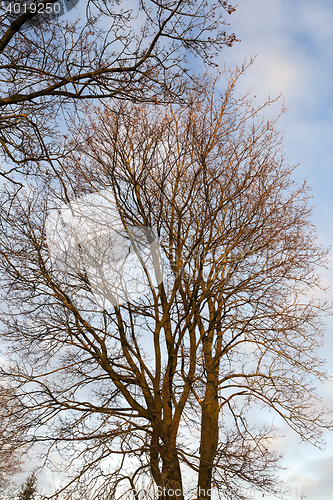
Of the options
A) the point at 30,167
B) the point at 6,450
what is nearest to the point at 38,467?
the point at 6,450

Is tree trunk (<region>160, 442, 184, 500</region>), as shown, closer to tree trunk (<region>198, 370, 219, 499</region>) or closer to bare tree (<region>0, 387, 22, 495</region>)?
tree trunk (<region>198, 370, 219, 499</region>)

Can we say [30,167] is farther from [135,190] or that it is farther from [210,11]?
[210,11]

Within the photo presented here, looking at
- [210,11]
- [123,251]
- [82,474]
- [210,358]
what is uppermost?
[210,11]

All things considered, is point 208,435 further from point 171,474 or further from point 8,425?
point 8,425

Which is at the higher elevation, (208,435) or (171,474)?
(208,435)

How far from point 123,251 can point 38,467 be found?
147 inches

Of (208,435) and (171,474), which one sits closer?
(171,474)

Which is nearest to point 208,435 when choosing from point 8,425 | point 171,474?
point 171,474

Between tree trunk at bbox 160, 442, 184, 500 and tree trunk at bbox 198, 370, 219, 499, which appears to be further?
tree trunk at bbox 198, 370, 219, 499

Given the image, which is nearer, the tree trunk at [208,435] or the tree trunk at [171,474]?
the tree trunk at [171,474]

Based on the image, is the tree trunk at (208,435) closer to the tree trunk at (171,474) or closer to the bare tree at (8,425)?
the tree trunk at (171,474)

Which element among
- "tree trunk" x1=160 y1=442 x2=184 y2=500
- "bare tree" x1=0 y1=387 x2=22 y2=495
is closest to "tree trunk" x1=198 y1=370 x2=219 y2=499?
"tree trunk" x1=160 y1=442 x2=184 y2=500

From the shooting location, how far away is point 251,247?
7074 millimetres

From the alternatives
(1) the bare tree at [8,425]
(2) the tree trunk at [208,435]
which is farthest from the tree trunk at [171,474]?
(1) the bare tree at [8,425]
